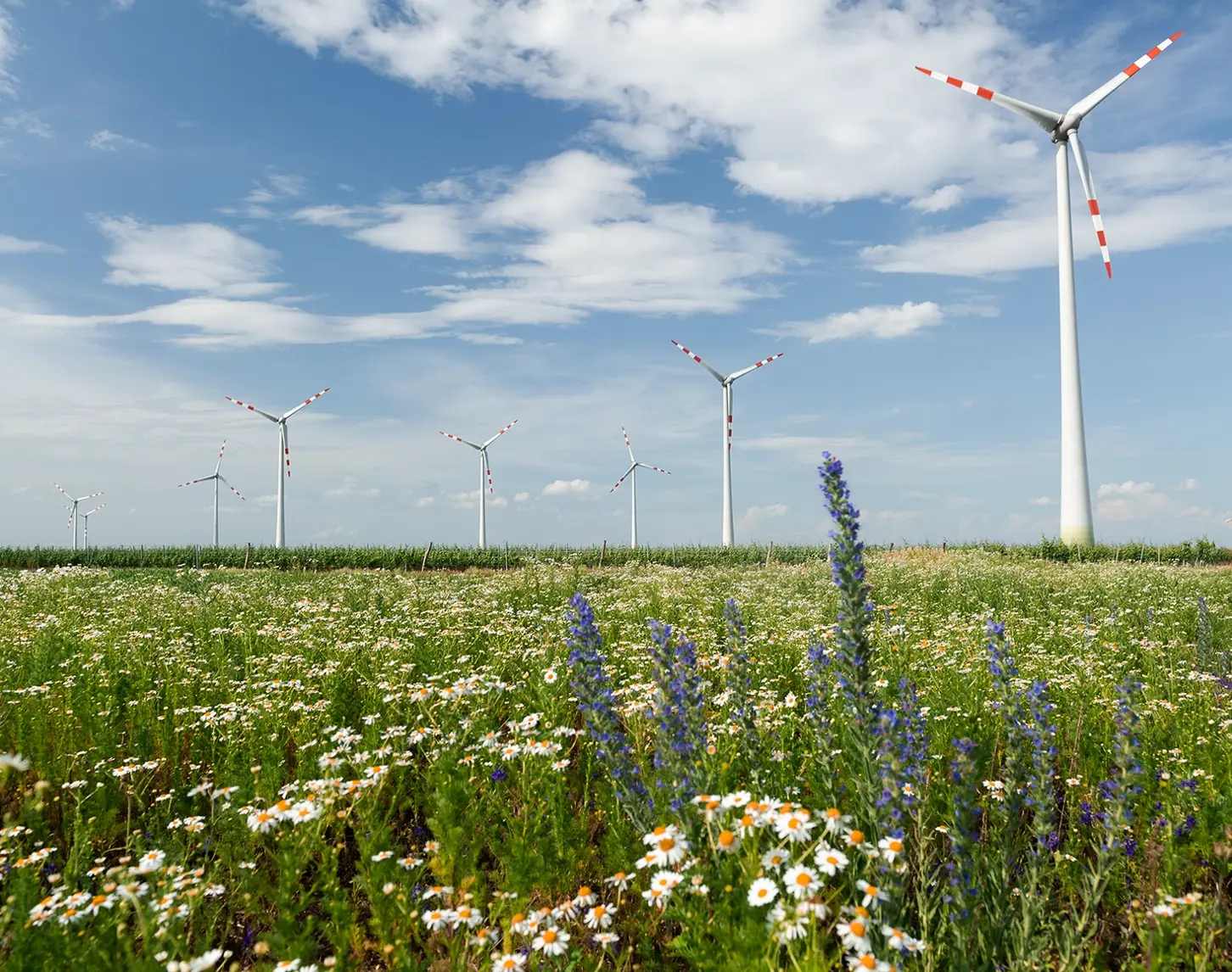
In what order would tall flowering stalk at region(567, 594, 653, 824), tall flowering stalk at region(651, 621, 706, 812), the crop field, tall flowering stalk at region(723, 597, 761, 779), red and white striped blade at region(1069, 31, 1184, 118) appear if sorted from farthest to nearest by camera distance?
red and white striped blade at region(1069, 31, 1184, 118)
tall flowering stalk at region(723, 597, 761, 779)
tall flowering stalk at region(567, 594, 653, 824)
tall flowering stalk at region(651, 621, 706, 812)
the crop field

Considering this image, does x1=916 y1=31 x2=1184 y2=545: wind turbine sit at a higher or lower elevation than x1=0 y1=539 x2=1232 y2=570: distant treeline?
higher

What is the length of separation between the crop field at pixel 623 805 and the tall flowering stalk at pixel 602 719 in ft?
0.07

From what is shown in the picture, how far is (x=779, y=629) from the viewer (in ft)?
35.9

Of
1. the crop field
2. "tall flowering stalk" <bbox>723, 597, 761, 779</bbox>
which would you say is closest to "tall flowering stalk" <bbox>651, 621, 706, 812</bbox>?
the crop field

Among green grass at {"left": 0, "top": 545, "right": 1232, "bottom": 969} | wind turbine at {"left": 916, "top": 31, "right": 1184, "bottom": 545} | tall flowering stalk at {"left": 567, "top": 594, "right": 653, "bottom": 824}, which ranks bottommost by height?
green grass at {"left": 0, "top": 545, "right": 1232, "bottom": 969}

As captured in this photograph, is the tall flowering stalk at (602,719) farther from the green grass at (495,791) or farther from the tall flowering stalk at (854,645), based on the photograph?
the tall flowering stalk at (854,645)

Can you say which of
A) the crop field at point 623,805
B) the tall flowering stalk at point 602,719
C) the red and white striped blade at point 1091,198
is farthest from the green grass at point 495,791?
the red and white striped blade at point 1091,198

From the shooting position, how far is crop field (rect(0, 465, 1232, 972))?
342 cm

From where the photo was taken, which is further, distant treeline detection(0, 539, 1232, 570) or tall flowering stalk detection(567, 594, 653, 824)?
distant treeline detection(0, 539, 1232, 570)

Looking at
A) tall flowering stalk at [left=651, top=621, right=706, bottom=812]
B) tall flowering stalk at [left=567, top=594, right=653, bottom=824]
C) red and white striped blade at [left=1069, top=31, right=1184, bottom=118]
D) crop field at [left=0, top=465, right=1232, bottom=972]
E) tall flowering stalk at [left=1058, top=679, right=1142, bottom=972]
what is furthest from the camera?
red and white striped blade at [left=1069, top=31, right=1184, bottom=118]

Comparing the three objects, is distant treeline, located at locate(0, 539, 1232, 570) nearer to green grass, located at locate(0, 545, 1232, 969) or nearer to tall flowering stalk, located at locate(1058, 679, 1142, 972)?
green grass, located at locate(0, 545, 1232, 969)

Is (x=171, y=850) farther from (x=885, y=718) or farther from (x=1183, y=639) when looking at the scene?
(x=1183, y=639)

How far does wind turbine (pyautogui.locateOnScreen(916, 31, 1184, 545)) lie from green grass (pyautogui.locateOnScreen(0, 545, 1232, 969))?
31.6 metres

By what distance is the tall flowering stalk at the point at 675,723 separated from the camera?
3.84 metres
